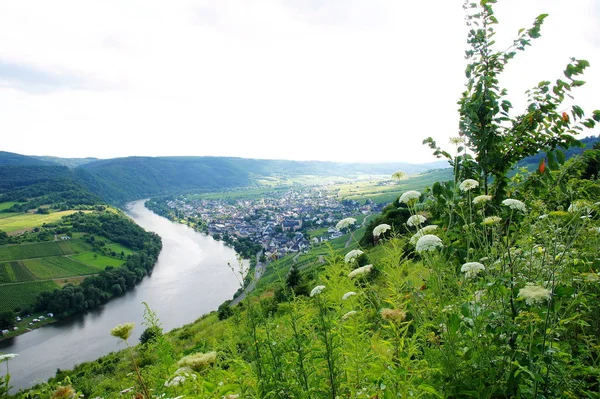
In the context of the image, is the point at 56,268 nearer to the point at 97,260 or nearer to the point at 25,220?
the point at 97,260

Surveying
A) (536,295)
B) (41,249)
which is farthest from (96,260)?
(536,295)

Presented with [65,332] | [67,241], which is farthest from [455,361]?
[67,241]

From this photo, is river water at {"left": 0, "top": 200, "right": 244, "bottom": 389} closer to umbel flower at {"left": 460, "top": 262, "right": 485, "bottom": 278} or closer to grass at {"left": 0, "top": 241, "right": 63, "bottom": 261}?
grass at {"left": 0, "top": 241, "right": 63, "bottom": 261}

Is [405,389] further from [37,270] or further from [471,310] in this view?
[37,270]

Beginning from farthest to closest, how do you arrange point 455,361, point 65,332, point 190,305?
point 190,305 < point 65,332 < point 455,361

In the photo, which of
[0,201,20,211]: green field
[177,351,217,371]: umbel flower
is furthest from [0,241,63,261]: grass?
[177,351,217,371]: umbel flower

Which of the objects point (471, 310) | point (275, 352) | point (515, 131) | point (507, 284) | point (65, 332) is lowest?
point (65, 332)
